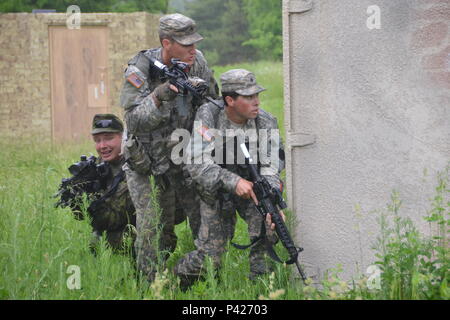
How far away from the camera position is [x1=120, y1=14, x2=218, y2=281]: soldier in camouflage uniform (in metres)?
4.80

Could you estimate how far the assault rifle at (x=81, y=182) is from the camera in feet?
17.7

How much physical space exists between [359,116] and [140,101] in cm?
159

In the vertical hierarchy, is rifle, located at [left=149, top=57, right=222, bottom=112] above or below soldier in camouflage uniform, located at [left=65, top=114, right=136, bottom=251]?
above

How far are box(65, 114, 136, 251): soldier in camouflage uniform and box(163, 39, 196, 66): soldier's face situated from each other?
99cm

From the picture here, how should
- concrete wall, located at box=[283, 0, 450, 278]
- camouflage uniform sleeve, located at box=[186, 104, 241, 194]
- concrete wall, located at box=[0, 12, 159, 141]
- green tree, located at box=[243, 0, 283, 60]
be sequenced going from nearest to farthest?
concrete wall, located at box=[283, 0, 450, 278] < camouflage uniform sleeve, located at box=[186, 104, 241, 194] < concrete wall, located at box=[0, 12, 159, 141] < green tree, located at box=[243, 0, 283, 60]

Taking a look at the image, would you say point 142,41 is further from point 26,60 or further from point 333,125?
point 333,125

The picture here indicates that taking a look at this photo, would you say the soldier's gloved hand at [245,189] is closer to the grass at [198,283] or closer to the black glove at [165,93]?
the grass at [198,283]

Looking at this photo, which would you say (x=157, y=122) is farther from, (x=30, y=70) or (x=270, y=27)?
(x=270, y=27)

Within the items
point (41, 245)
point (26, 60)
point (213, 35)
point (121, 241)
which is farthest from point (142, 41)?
point (213, 35)

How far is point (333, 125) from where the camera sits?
15.3ft

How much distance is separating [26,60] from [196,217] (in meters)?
9.24

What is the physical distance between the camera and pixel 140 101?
15.9 ft

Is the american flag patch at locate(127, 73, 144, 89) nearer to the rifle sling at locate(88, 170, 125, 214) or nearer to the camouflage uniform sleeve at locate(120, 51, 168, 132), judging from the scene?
the camouflage uniform sleeve at locate(120, 51, 168, 132)

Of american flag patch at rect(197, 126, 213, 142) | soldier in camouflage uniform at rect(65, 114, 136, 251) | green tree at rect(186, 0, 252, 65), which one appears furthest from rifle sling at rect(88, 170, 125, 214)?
green tree at rect(186, 0, 252, 65)
